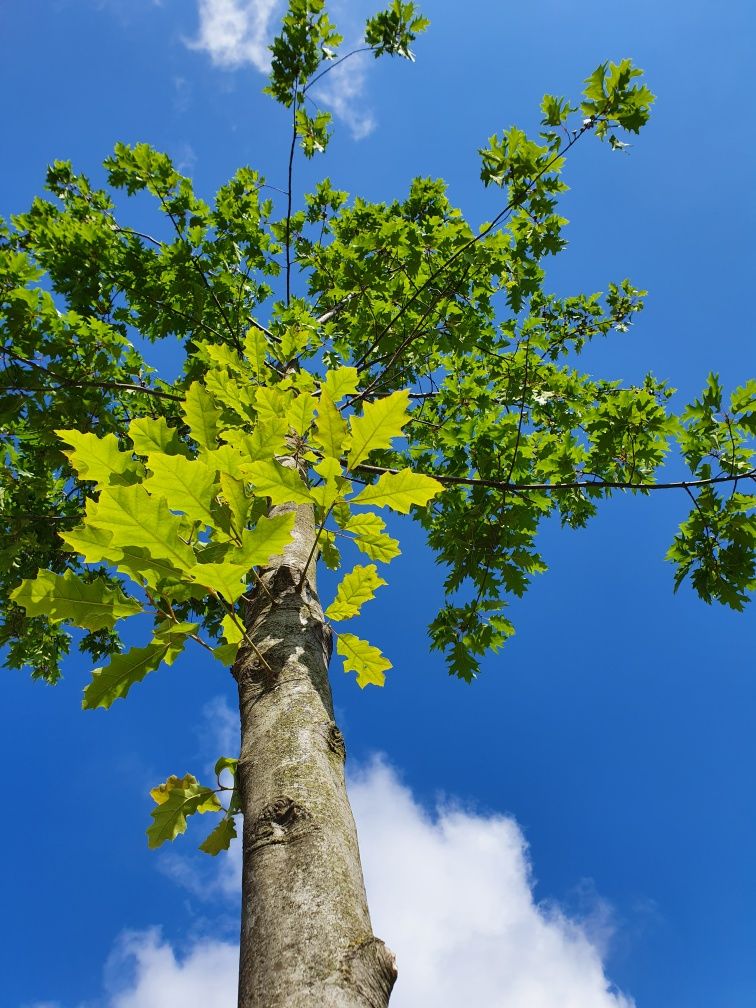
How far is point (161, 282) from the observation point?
5387 mm

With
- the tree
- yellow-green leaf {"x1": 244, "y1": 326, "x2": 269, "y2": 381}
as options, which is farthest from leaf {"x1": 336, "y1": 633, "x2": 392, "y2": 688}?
yellow-green leaf {"x1": 244, "y1": 326, "x2": 269, "y2": 381}

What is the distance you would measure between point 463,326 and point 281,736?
13.5 ft

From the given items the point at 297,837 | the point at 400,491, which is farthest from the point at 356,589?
the point at 297,837

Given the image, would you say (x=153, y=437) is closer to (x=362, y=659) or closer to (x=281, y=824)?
(x=362, y=659)

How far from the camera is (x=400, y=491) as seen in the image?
4.99 ft

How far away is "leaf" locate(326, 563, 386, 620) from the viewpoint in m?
1.70

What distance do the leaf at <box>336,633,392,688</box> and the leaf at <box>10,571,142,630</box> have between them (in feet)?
2.17

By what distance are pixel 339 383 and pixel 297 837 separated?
1.13 metres

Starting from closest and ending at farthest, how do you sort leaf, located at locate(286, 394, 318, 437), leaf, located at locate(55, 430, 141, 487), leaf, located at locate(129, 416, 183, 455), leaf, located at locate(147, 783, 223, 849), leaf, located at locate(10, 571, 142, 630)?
1. leaf, located at locate(10, 571, 142, 630)
2. leaf, located at locate(55, 430, 141, 487)
3. leaf, located at locate(147, 783, 223, 849)
4. leaf, located at locate(129, 416, 183, 455)
5. leaf, located at locate(286, 394, 318, 437)

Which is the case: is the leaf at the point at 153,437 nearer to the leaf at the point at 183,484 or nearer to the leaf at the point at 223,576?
the leaf at the point at 183,484

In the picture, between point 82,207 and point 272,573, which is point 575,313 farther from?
point 272,573

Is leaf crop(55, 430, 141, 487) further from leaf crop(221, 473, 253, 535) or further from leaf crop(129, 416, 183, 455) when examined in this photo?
leaf crop(221, 473, 253, 535)

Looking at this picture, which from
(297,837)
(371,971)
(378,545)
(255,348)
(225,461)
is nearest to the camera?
(371,971)

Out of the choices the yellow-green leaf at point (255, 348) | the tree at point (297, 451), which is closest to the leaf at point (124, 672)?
the tree at point (297, 451)
